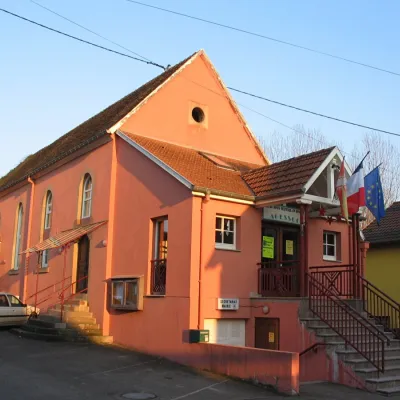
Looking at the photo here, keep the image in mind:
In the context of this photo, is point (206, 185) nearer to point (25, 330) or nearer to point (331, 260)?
point (331, 260)

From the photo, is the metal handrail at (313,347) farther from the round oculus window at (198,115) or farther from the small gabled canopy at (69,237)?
the round oculus window at (198,115)

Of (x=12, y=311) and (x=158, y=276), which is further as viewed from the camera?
(x=12, y=311)

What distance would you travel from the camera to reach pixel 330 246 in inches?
Result: 718

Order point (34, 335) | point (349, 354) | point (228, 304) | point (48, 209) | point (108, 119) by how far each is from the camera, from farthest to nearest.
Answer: point (48, 209), point (108, 119), point (34, 335), point (228, 304), point (349, 354)

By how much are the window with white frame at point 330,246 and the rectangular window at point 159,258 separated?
18.7 ft

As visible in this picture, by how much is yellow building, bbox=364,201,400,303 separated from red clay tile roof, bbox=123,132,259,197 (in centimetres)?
698

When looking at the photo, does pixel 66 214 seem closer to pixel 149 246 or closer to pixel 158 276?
pixel 149 246

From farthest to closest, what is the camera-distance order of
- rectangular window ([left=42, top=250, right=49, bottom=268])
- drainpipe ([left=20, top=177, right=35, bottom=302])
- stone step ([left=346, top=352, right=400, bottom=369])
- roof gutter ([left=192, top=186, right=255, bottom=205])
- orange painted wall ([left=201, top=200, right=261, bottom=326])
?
drainpipe ([left=20, top=177, right=35, bottom=302]) → rectangular window ([left=42, top=250, right=49, bottom=268]) → orange painted wall ([left=201, top=200, right=261, bottom=326]) → roof gutter ([left=192, top=186, right=255, bottom=205]) → stone step ([left=346, top=352, right=400, bottom=369])

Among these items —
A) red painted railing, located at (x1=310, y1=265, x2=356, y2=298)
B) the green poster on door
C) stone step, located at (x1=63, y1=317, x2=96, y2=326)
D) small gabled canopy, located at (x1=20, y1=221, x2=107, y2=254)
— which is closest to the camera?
red painted railing, located at (x1=310, y1=265, x2=356, y2=298)

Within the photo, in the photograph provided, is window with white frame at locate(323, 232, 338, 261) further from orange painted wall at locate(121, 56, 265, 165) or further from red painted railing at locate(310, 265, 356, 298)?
orange painted wall at locate(121, 56, 265, 165)

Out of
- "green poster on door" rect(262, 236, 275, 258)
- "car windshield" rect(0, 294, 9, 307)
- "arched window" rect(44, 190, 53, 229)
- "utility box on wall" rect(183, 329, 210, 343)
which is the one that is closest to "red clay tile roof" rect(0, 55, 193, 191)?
"arched window" rect(44, 190, 53, 229)

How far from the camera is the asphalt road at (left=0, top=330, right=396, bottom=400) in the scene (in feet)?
34.0

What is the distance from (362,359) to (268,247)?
189 inches

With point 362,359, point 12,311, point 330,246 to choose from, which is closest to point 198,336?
point 362,359
